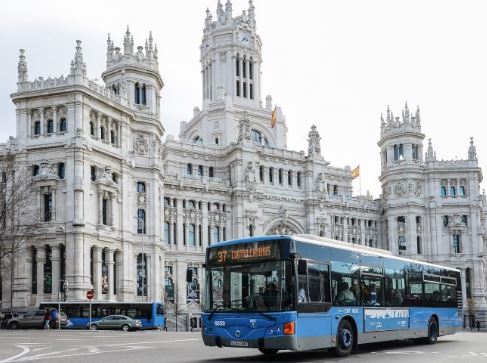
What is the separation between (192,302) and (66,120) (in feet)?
82.3

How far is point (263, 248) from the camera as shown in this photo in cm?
1977

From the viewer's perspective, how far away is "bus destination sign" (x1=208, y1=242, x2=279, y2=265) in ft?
64.4

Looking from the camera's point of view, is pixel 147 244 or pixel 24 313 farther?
pixel 147 244

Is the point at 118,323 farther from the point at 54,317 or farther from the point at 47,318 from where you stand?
the point at 47,318

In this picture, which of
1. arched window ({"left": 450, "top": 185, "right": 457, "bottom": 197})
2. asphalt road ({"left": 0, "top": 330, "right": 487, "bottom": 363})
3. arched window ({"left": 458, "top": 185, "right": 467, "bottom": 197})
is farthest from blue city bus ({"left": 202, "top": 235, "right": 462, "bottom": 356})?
arched window ({"left": 458, "top": 185, "right": 467, "bottom": 197})

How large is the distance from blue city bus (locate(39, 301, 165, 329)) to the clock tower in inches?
1693

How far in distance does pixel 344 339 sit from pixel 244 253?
424cm

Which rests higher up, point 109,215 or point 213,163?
point 213,163

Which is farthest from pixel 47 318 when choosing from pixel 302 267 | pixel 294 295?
pixel 294 295

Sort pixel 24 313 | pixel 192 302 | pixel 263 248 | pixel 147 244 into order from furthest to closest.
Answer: pixel 192 302
pixel 147 244
pixel 24 313
pixel 263 248

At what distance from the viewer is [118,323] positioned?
5378 centimetres

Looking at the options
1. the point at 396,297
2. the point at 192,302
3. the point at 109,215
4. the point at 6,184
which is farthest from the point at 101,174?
the point at 396,297

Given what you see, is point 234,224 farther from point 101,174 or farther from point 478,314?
point 478,314

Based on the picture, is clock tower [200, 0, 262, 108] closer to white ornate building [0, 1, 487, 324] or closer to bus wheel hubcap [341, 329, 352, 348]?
white ornate building [0, 1, 487, 324]
